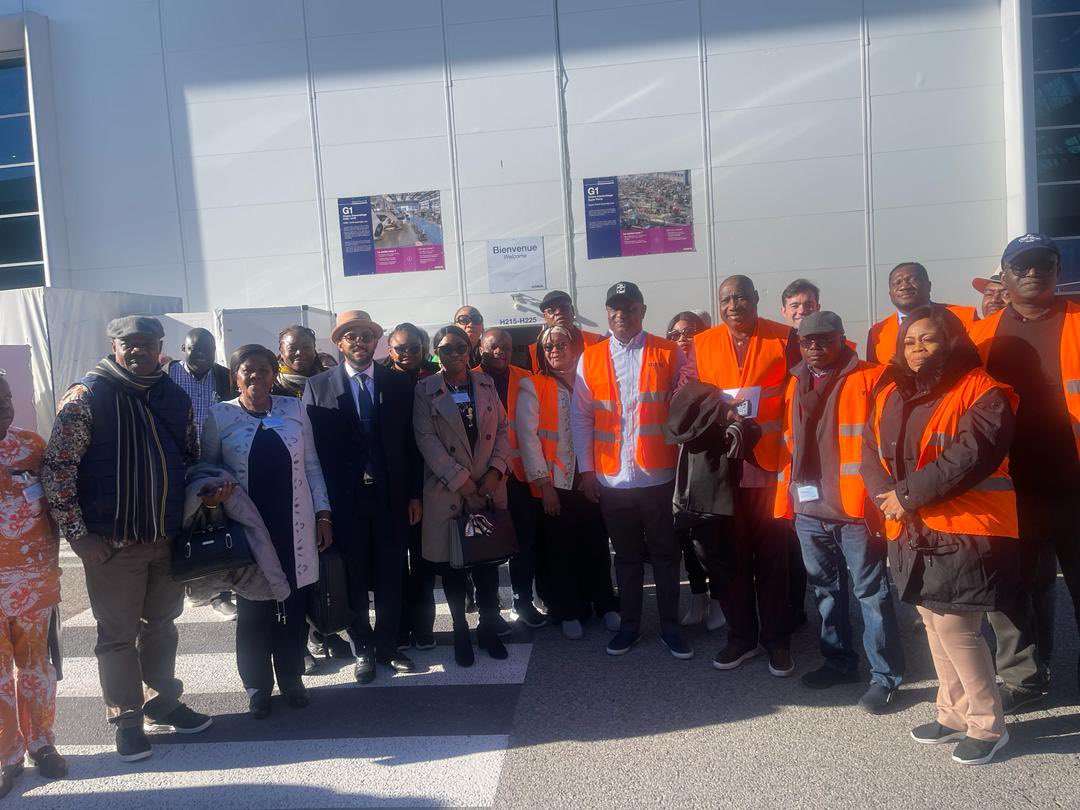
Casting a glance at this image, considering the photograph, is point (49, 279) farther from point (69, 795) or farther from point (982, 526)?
point (982, 526)

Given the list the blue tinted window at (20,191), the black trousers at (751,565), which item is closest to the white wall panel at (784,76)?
the black trousers at (751,565)

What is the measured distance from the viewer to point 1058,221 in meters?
11.7

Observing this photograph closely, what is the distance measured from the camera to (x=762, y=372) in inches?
161

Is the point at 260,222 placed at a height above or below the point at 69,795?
above

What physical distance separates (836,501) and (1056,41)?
38.4 feet

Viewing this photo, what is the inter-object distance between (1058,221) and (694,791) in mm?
12206

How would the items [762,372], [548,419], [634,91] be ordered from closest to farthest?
[762,372] → [548,419] → [634,91]

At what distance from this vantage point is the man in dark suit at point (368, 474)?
4250mm

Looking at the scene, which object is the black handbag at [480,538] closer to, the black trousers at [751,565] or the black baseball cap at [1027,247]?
the black trousers at [751,565]

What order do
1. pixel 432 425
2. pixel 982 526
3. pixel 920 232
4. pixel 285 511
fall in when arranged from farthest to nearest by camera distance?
pixel 920 232
pixel 432 425
pixel 285 511
pixel 982 526

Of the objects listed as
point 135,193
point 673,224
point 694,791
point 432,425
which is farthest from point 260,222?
point 694,791

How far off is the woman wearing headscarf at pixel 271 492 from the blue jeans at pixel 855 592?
8.51 feet

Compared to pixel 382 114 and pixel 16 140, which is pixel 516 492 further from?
pixel 16 140

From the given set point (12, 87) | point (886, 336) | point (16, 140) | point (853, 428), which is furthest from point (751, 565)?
point (12, 87)
